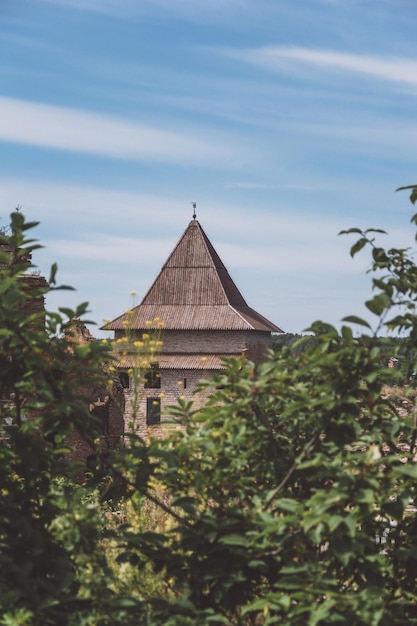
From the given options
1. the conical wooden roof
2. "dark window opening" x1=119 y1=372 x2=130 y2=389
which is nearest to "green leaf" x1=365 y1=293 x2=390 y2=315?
"dark window opening" x1=119 y1=372 x2=130 y2=389

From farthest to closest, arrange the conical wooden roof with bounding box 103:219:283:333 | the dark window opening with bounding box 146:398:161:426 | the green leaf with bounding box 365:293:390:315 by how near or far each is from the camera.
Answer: the conical wooden roof with bounding box 103:219:283:333 → the dark window opening with bounding box 146:398:161:426 → the green leaf with bounding box 365:293:390:315

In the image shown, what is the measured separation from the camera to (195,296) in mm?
44969

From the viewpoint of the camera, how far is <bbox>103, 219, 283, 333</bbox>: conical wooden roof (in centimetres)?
4322

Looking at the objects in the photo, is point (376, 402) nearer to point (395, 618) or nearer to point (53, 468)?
point (395, 618)

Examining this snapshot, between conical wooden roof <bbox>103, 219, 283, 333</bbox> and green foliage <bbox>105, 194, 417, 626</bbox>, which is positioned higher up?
conical wooden roof <bbox>103, 219, 283, 333</bbox>

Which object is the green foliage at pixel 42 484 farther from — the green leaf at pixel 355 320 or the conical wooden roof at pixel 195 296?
the conical wooden roof at pixel 195 296

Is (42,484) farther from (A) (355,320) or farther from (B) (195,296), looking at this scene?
(B) (195,296)

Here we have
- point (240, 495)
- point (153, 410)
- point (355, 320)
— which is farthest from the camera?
point (153, 410)

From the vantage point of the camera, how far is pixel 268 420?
4.13 metres

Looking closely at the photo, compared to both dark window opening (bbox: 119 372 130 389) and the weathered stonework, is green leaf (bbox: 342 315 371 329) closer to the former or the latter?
dark window opening (bbox: 119 372 130 389)

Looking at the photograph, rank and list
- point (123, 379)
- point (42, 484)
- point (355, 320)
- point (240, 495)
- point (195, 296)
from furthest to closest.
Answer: point (195, 296)
point (123, 379)
point (42, 484)
point (240, 495)
point (355, 320)

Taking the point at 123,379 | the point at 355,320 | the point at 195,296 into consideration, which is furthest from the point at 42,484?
the point at 195,296

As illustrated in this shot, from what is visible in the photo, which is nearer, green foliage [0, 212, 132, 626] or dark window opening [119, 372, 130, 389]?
green foliage [0, 212, 132, 626]

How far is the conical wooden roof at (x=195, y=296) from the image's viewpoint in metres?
43.2
